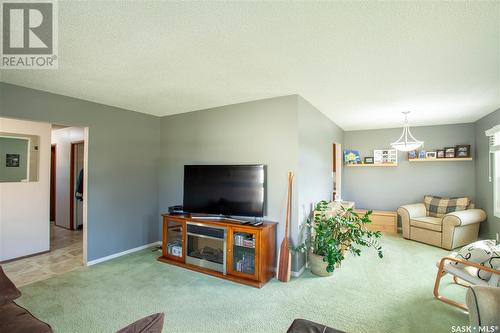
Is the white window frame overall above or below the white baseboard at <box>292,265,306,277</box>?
above

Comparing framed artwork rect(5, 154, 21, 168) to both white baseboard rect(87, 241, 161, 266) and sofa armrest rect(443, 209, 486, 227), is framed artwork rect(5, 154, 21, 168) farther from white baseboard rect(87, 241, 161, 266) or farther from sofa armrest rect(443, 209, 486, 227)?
sofa armrest rect(443, 209, 486, 227)

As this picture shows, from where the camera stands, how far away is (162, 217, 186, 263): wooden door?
3.62 m

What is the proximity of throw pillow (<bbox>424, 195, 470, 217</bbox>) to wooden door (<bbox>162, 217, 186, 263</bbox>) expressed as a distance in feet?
16.4

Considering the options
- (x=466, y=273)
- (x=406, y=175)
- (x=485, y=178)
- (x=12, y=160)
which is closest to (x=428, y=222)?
(x=485, y=178)

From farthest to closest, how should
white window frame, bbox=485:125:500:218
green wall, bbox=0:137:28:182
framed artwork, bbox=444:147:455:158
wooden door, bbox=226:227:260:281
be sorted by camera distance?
framed artwork, bbox=444:147:455:158, white window frame, bbox=485:125:500:218, green wall, bbox=0:137:28:182, wooden door, bbox=226:227:260:281

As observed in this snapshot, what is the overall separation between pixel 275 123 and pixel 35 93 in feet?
9.92

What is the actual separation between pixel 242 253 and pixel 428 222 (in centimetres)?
371

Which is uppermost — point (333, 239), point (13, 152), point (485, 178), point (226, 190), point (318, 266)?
point (13, 152)

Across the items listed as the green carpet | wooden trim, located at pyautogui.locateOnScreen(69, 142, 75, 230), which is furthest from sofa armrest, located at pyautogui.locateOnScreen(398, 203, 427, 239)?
wooden trim, located at pyautogui.locateOnScreen(69, 142, 75, 230)

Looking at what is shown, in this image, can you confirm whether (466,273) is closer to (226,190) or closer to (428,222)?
(428,222)

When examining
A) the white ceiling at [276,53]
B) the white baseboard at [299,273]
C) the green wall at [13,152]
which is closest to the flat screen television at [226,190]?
the white baseboard at [299,273]

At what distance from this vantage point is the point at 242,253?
3195mm

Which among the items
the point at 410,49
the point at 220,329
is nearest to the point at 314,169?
the point at 410,49

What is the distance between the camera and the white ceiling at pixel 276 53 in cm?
158
